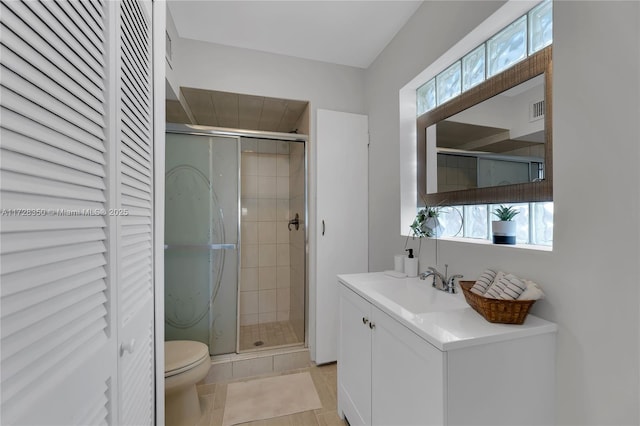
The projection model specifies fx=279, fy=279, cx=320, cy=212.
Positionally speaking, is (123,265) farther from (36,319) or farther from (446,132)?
(446,132)

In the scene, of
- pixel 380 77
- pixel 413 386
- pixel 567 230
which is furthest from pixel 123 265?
pixel 380 77

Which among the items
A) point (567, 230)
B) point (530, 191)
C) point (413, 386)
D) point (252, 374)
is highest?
point (530, 191)

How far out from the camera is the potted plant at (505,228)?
1222 millimetres

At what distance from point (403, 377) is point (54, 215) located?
3.75ft

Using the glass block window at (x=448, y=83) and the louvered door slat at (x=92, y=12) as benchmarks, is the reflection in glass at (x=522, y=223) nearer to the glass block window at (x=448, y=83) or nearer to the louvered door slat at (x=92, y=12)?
the glass block window at (x=448, y=83)

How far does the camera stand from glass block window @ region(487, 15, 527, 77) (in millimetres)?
1252

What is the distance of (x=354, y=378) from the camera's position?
1.49m

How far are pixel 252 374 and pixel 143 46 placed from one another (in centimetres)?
219

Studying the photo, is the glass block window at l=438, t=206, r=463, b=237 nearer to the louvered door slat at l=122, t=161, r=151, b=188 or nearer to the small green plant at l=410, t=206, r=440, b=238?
the small green plant at l=410, t=206, r=440, b=238

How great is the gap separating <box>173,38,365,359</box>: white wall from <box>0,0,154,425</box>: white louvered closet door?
→ 1.36 m

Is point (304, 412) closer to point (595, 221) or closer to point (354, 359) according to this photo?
point (354, 359)

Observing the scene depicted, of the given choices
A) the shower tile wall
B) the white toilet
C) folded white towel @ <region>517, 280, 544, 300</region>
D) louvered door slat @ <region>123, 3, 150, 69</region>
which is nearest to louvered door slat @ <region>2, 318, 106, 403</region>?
louvered door slat @ <region>123, 3, 150, 69</region>

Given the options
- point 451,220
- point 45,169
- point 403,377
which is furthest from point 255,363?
point 45,169

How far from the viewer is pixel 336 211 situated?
2332 mm
